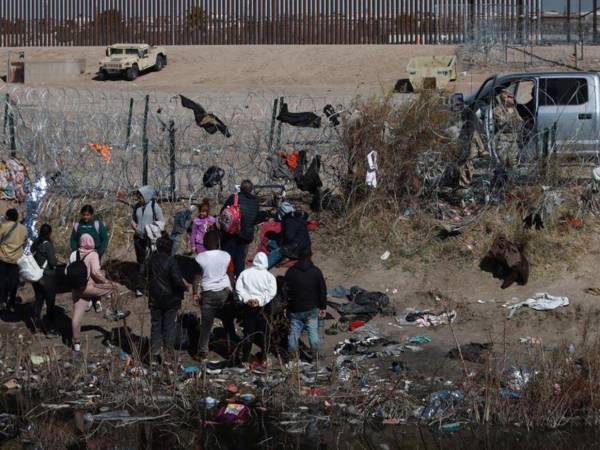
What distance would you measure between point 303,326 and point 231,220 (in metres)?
2.42

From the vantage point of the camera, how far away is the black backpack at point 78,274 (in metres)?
12.4

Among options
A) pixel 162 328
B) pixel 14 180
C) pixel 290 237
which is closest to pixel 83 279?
pixel 162 328

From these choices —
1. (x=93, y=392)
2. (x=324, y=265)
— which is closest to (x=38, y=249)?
(x=93, y=392)

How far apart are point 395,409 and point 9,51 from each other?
32955mm

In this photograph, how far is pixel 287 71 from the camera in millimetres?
35656

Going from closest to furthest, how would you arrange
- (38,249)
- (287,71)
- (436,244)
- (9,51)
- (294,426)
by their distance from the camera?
(294,426), (38,249), (436,244), (287,71), (9,51)

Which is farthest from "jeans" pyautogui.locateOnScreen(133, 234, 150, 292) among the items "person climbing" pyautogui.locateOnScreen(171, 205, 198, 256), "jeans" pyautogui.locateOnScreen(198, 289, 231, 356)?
"jeans" pyautogui.locateOnScreen(198, 289, 231, 356)

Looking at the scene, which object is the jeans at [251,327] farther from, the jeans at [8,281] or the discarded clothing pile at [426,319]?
the jeans at [8,281]

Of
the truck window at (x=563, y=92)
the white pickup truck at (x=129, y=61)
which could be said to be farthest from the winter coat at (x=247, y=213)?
the white pickup truck at (x=129, y=61)

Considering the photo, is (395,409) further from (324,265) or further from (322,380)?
(324,265)

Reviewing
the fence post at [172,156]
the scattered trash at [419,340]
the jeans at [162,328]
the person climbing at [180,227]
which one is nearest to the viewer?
the jeans at [162,328]

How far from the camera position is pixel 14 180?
1678 centimetres

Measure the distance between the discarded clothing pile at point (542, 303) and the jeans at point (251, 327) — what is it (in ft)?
10.3

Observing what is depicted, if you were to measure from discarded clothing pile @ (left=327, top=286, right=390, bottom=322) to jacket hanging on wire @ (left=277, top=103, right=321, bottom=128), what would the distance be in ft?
9.98
